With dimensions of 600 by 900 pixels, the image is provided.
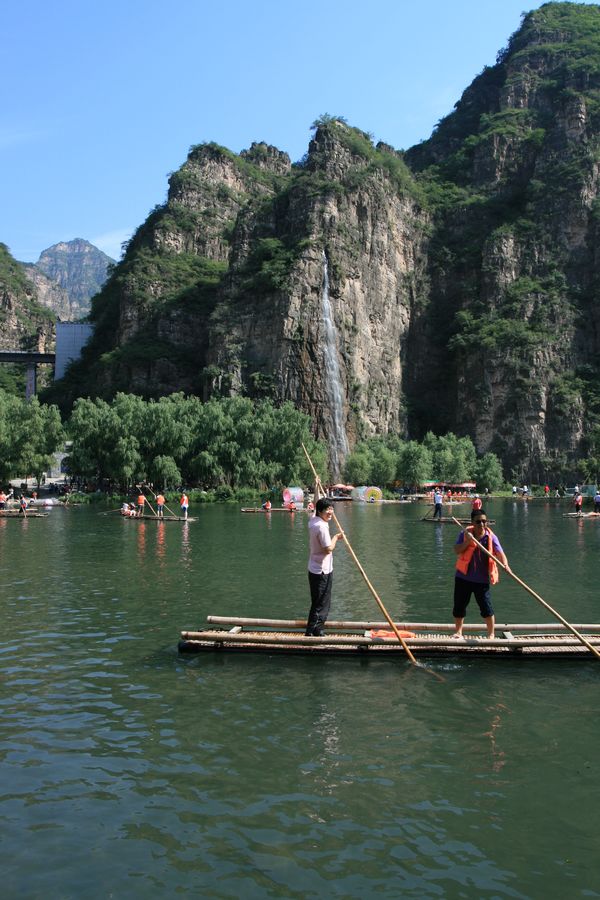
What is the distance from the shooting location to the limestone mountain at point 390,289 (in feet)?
416

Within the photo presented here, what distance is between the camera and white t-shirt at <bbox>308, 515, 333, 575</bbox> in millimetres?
14914

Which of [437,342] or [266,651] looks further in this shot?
[437,342]

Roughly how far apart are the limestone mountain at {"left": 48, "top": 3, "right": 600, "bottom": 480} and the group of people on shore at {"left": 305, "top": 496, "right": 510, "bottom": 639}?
4085 inches

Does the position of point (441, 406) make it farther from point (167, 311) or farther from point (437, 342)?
point (167, 311)

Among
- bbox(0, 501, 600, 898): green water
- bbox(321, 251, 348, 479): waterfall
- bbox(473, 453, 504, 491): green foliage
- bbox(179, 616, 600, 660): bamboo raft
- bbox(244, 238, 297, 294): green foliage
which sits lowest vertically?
bbox(0, 501, 600, 898): green water

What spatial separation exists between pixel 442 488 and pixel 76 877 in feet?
368

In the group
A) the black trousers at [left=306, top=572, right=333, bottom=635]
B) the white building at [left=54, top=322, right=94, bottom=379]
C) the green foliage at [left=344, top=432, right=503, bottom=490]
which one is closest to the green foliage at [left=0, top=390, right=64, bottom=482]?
the green foliage at [left=344, top=432, right=503, bottom=490]

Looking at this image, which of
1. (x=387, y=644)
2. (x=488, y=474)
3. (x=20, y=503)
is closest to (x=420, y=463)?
(x=488, y=474)

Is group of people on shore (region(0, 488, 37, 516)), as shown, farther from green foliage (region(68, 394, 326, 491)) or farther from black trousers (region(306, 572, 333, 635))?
black trousers (region(306, 572, 333, 635))

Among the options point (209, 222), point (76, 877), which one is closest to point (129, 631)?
point (76, 877)

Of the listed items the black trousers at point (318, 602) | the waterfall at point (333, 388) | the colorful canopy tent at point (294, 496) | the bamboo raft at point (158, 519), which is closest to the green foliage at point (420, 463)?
the waterfall at point (333, 388)

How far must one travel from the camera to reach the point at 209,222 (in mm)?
160500

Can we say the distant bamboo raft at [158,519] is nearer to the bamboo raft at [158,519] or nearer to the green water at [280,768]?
the bamboo raft at [158,519]

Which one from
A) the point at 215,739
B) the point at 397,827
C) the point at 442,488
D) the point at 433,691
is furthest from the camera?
the point at 442,488
